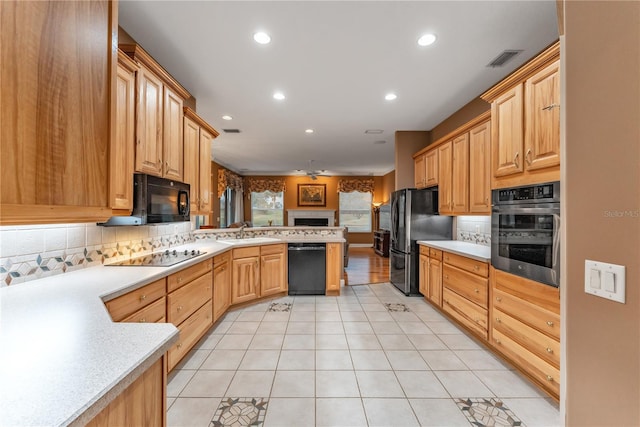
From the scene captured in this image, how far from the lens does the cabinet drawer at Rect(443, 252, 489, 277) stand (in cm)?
256

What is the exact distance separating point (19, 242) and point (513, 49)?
3.90 metres

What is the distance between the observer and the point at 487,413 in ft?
5.71

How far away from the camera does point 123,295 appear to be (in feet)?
5.00

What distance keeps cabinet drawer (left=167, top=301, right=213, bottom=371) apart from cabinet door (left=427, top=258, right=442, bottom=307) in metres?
2.71

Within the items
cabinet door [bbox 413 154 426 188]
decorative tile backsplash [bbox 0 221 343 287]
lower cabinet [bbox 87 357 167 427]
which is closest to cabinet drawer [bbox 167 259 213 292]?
decorative tile backsplash [bbox 0 221 343 287]

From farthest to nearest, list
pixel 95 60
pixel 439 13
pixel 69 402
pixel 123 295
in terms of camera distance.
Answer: pixel 439 13 → pixel 123 295 → pixel 95 60 → pixel 69 402

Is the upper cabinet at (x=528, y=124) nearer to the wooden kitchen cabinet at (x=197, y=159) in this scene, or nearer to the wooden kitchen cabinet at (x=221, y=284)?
the wooden kitchen cabinet at (x=221, y=284)

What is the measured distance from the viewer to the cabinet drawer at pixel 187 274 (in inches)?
80.5

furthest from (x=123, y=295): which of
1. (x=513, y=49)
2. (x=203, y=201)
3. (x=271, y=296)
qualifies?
(x=513, y=49)

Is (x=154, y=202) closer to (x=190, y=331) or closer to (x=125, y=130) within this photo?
(x=125, y=130)

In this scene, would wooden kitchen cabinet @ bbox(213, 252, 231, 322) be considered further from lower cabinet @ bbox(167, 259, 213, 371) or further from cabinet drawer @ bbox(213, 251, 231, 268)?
lower cabinet @ bbox(167, 259, 213, 371)

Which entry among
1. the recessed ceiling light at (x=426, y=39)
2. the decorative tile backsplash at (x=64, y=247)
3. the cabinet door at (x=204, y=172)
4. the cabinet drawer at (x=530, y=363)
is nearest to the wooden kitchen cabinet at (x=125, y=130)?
the decorative tile backsplash at (x=64, y=247)

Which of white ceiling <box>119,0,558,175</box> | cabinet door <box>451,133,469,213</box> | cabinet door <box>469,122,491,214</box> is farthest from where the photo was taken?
cabinet door <box>451,133,469,213</box>

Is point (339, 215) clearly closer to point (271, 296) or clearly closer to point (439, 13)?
point (271, 296)
